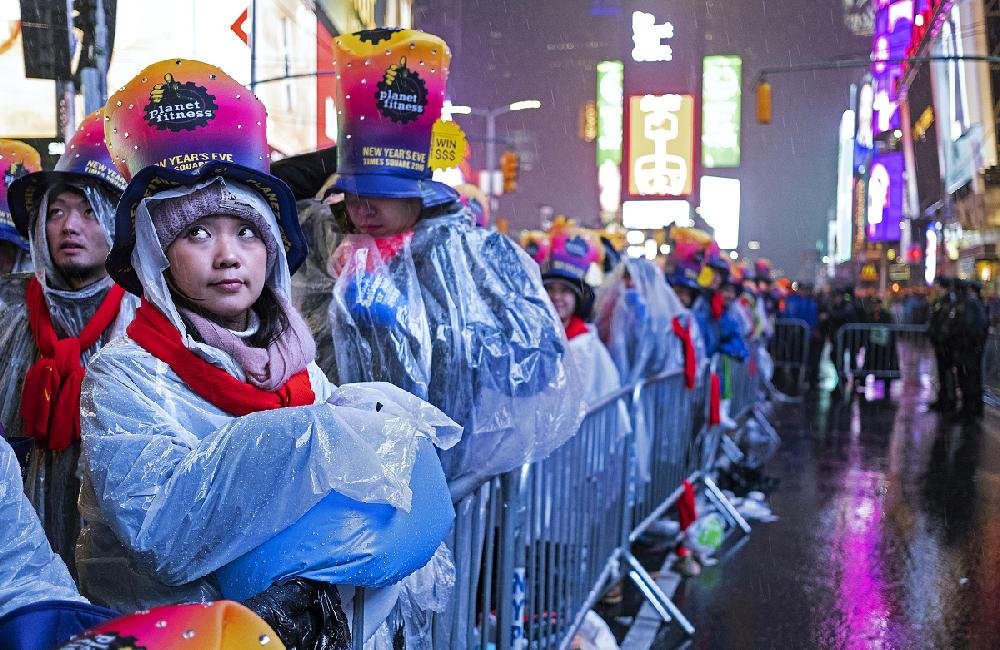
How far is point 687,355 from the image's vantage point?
24.7 feet

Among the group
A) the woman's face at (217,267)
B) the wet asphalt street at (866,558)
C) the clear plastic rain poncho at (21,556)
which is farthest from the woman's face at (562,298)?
the clear plastic rain poncho at (21,556)

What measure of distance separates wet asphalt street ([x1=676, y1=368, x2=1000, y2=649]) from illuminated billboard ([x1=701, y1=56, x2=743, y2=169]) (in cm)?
4652

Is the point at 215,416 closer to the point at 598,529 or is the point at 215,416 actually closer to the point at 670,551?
the point at 598,529

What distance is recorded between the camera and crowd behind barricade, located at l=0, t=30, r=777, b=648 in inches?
71.5

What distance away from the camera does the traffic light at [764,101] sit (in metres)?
21.7

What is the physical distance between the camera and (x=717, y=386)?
858 centimetres

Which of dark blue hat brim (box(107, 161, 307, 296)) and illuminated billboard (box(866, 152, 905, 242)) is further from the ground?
illuminated billboard (box(866, 152, 905, 242))

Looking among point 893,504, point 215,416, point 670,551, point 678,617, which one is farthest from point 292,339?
point 893,504

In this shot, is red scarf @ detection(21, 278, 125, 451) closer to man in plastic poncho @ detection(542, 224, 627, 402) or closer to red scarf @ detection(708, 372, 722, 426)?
man in plastic poncho @ detection(542, 224, 627, 402)

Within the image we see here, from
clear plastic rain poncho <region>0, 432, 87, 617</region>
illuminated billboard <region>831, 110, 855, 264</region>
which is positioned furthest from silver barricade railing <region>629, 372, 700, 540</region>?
illuminated billboard <region>831, 110, 855, 264</region>

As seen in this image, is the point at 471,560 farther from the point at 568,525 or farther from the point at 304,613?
the point at 304,613

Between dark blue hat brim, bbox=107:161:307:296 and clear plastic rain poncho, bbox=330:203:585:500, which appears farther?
clear plastic rain poncho, bbox=330:203:585:500

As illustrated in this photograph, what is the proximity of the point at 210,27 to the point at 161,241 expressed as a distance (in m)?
12.1

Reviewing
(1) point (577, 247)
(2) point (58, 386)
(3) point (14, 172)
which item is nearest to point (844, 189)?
(1) point (577, 247)
